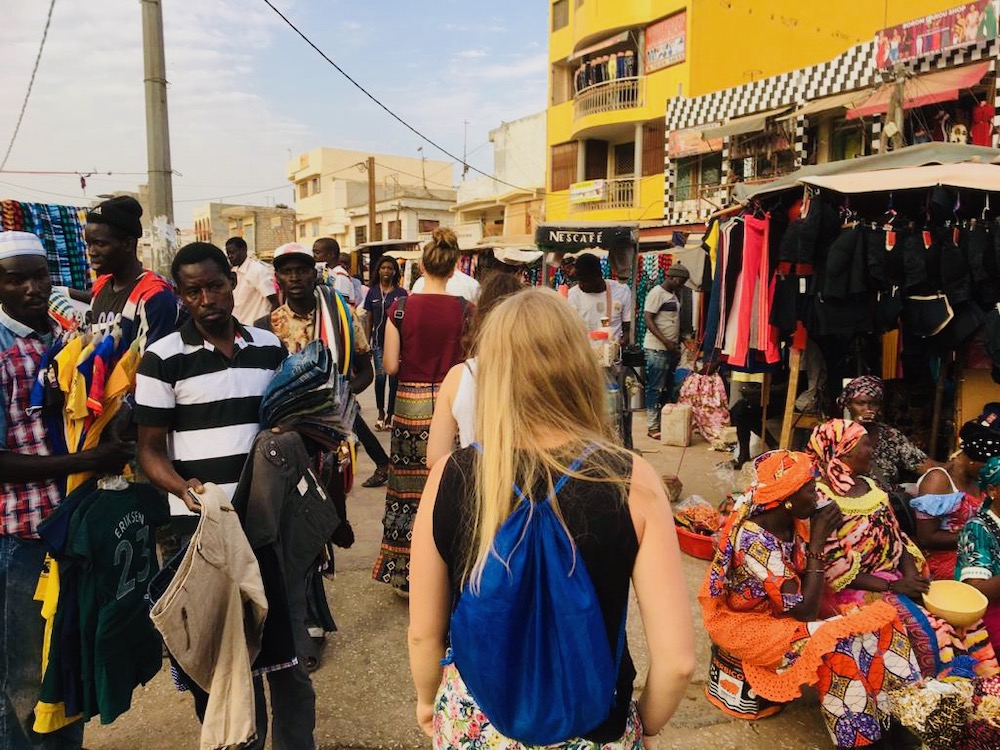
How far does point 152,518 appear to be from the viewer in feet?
8.08

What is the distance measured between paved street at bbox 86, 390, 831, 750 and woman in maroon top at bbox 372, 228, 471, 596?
1.02ft

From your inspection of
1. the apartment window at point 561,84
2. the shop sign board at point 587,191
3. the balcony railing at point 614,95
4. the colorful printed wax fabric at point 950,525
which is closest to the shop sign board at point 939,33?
the balcony railing at point 614,95

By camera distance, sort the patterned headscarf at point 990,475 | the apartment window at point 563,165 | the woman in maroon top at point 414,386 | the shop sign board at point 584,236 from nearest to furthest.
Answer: the patterned headscarf at point 990,475, the woman in maroon top at point 414,386, the shop sign board at point 584,236, the apartment window at point 563,165

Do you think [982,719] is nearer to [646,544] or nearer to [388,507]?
[646,544]

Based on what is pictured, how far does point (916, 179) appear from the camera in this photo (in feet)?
13.9

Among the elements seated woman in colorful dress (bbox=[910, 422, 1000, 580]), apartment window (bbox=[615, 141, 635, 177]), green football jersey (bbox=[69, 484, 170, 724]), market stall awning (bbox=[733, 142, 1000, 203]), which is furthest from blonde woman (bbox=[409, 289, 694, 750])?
apartment window (bbox=[615, 141, 635, 177])

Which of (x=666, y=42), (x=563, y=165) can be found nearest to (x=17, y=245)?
(x=666, y=42)

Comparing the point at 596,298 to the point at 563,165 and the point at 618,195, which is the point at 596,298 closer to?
the point at 618,195

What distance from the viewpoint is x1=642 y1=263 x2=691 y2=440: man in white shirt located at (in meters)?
8.20

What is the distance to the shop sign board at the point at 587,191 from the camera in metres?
22.1

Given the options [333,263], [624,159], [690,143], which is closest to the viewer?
[333,263]

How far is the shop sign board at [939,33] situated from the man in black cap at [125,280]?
13.2 m

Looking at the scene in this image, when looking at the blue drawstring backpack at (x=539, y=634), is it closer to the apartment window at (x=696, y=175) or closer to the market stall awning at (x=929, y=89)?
the market stall awning at (x=929, y=89)

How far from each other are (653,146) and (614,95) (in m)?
2.21
